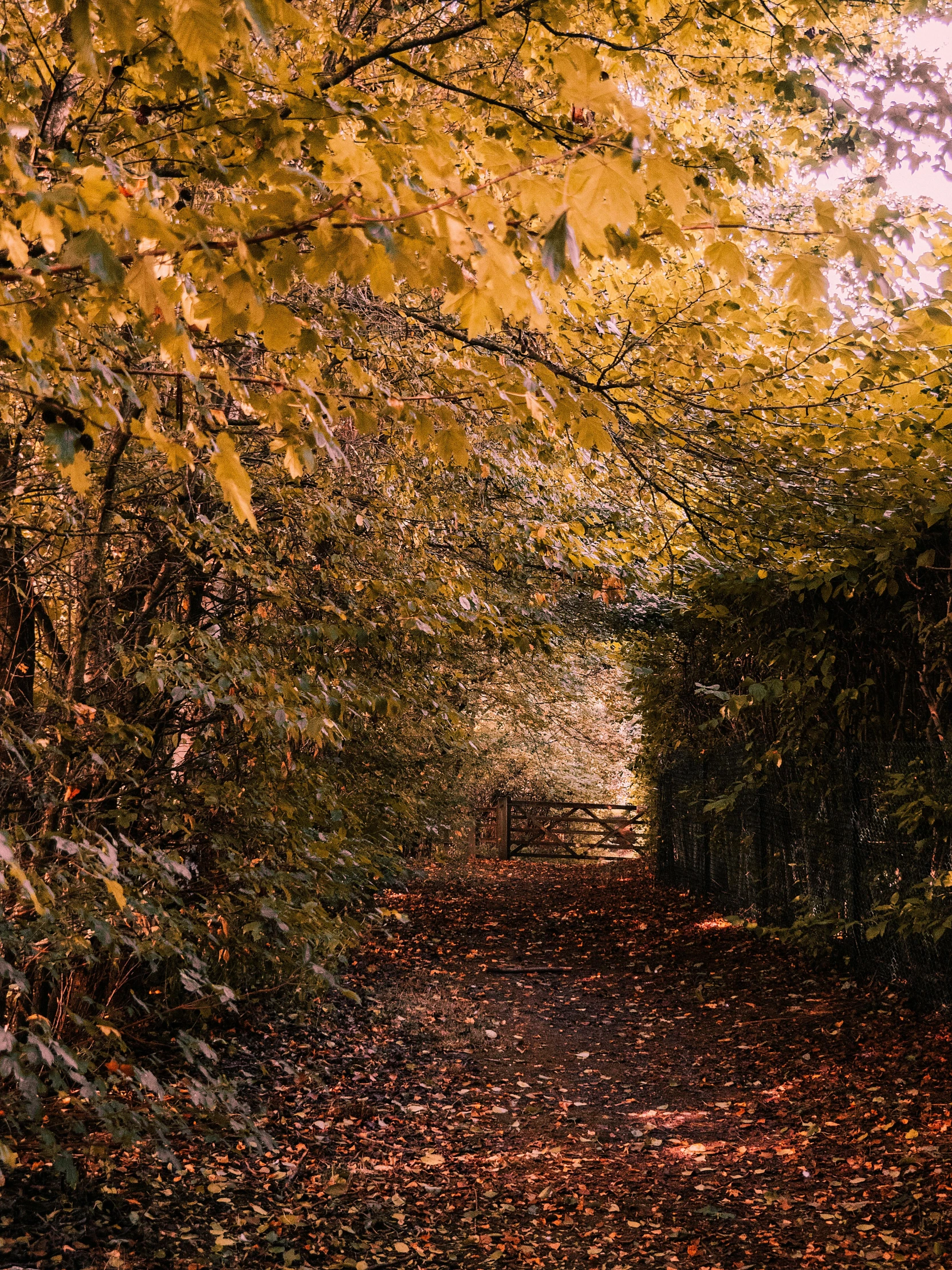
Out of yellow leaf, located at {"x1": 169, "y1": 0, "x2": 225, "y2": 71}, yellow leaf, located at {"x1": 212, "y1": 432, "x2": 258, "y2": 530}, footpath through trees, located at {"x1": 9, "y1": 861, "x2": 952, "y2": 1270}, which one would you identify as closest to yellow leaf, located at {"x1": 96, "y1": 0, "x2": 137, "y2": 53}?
yellow leaf, located at {"x1": 169, "y1": 0, "x2": 225, "y2": 71}

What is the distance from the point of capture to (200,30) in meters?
2.05

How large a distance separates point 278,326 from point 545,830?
63.9 ft

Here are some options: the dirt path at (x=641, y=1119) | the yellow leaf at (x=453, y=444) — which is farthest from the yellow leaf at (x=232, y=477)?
the dirt path at (x=641, y=1119)

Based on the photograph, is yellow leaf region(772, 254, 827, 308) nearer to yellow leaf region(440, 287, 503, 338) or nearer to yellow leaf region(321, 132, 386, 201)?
yellow leaf region(440, 287, 503, 338)

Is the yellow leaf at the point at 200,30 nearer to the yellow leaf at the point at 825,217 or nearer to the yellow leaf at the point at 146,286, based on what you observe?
the yellow leaf at the point at 146,286

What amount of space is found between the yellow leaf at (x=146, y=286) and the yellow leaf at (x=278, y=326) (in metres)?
0.38

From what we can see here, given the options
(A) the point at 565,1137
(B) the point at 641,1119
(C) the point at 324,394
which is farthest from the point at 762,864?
(C) the point at 324,394

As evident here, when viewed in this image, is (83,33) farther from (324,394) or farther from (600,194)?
(324,394)

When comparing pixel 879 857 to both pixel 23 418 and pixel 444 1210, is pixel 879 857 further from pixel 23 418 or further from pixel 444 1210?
pixel 23 418

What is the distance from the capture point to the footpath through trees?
432 centimetres

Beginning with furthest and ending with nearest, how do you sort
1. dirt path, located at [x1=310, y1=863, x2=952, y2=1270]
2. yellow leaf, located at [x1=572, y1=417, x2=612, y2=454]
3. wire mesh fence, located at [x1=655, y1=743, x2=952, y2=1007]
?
wire mesh fence, located at [x1=655, y1=743, x2=952, y2=1007] → dirt path, located at [x1=310, y1=863, x2=952, y2=1270] → yellow leaf, located at [x1=572, y1=417, x2=612, y2=454]

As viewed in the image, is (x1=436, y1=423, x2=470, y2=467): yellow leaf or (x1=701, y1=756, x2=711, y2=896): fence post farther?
(x1=701, y1=756, x2=711, y2=896): fence post

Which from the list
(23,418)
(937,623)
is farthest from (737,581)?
(23,418)

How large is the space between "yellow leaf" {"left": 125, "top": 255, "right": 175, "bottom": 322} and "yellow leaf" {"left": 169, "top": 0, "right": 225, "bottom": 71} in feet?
1.33
